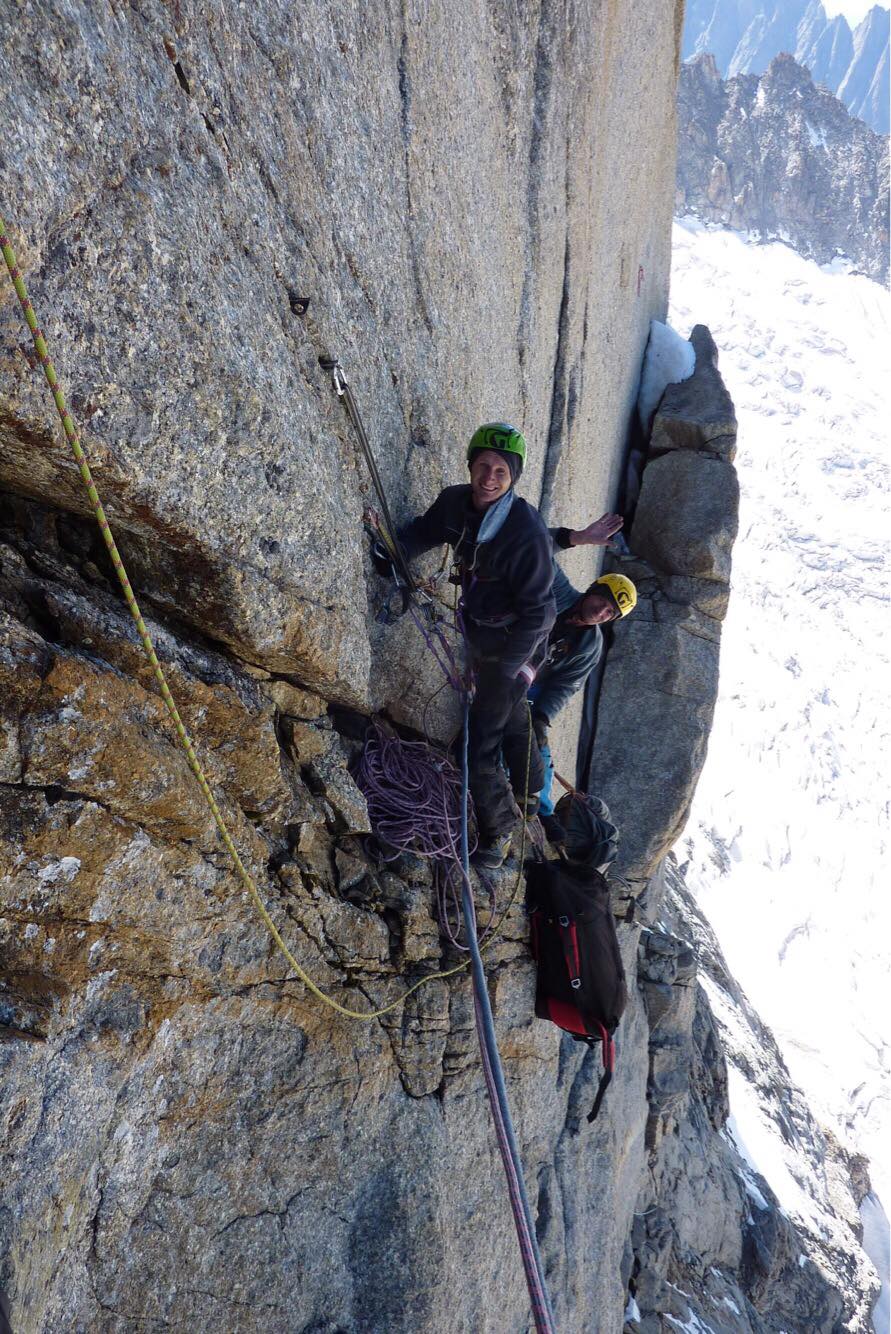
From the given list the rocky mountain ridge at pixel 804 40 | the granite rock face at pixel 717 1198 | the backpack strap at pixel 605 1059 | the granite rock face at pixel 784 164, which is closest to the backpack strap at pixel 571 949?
the backpack strap at pixel 605 1059

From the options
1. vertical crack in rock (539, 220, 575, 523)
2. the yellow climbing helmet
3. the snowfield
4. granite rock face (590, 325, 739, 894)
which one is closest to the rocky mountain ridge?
the snowfield

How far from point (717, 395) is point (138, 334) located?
336 inches

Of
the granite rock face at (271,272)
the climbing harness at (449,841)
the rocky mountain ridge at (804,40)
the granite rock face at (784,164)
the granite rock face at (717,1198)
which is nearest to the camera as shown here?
the climbing harness at (449,841)

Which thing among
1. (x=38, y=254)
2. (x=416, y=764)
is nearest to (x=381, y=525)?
(x=416, y=764)

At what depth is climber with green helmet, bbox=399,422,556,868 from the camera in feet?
11.9

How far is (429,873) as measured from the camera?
13.9 feet

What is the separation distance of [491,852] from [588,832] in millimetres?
1493

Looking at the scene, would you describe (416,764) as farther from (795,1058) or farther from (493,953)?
(795,1058)

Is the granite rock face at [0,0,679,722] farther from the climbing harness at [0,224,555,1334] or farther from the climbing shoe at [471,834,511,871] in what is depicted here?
the climbing shoe at [471,834,511,871]

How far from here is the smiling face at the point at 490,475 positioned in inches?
140

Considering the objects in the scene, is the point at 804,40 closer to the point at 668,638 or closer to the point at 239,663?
the point at 668,638

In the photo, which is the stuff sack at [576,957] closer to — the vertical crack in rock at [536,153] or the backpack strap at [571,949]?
the backpack strap at [571,949]

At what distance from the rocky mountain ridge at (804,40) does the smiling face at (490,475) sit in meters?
152

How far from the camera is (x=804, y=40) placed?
409 feet
